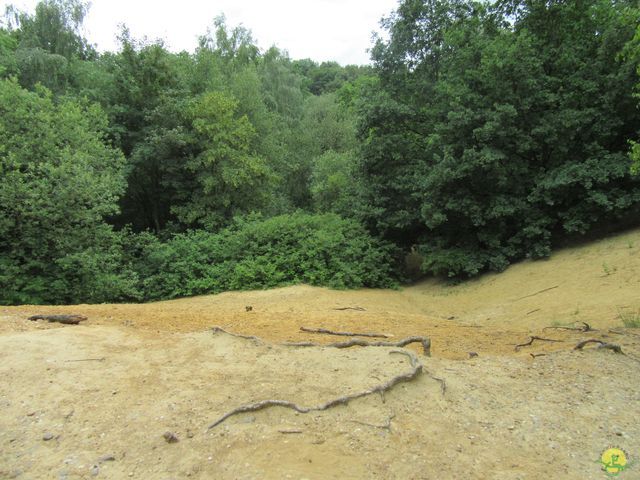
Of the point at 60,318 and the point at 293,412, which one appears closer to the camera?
the point at 293,412

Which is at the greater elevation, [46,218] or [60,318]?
[46,218]

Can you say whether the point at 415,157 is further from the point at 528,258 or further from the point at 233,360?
the point at 233,360

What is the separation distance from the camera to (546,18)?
52.3 ft

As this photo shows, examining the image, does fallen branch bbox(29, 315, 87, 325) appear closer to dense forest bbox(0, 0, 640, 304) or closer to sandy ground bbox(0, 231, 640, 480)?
sandy ground bbox(0, 231, 640, 480)

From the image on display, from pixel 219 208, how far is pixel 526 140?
13.2 m

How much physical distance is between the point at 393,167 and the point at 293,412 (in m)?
15.5

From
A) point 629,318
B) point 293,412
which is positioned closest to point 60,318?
point 293,412

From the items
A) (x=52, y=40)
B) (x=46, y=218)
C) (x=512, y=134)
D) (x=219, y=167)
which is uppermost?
(x=52, y=40)

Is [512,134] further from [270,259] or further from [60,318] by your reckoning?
[60,318]

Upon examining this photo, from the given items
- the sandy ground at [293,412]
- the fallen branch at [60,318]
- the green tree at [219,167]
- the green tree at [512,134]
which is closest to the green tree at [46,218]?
the green tree at [219,167]

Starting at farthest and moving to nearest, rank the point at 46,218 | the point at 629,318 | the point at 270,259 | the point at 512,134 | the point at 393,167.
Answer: the point at 393,167, the point at 270,259, the point at 512,134, the point at 46,218, the point at 629,318

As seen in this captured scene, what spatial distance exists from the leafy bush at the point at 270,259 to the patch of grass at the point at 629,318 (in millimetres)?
8331

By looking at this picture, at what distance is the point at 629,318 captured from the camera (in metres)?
7.64

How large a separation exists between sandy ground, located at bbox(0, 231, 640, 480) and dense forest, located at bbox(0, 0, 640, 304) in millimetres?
8249
